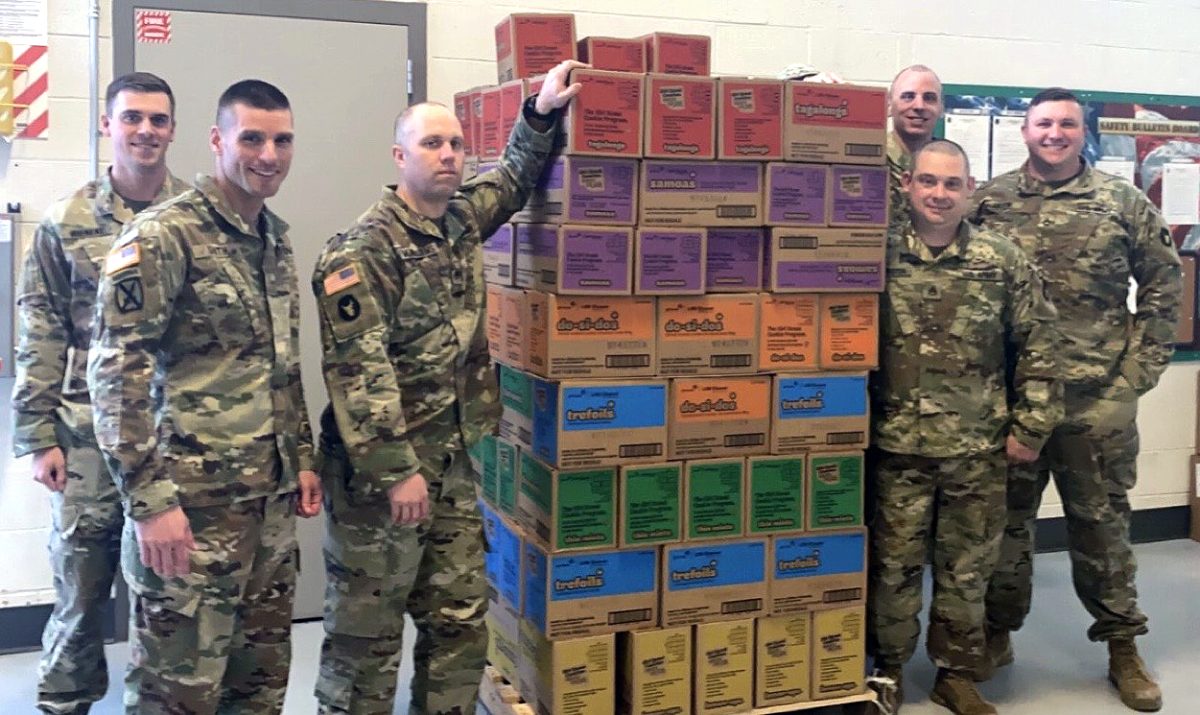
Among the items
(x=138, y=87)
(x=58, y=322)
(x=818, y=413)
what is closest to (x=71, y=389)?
(x=58, y=322)

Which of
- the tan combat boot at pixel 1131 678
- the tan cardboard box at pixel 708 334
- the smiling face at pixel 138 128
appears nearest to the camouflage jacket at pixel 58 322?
the smiling face at pixel 138 128

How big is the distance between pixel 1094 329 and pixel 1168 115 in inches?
85.6

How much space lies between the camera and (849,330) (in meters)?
3.02

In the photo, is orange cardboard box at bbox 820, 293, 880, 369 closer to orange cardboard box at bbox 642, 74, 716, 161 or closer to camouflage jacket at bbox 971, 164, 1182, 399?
orange cardboard box at bbox 642, 74, 716, 161

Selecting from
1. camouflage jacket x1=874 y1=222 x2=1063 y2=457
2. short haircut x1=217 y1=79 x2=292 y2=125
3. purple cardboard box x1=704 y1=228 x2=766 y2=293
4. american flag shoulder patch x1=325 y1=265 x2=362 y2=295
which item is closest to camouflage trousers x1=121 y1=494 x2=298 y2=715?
american flag shoulder patch x1=325 y1=265 x2=362 y2=295

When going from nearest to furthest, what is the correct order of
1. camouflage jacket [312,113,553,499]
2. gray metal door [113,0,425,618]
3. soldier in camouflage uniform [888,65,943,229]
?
camouflage jacket [312,113,553,499], soldier in camouflage uniform [888,65,943,229], gray metal door [113,0,425,618]

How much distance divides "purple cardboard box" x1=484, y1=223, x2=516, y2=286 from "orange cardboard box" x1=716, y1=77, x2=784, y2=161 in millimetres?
669

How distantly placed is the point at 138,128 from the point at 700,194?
4.85 feet

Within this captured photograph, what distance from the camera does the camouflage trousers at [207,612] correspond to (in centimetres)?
219

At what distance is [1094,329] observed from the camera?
3.34 meters

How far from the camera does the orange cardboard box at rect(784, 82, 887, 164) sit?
9.51 ft

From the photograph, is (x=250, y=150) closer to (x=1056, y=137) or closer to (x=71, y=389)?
(x=71, y=389)

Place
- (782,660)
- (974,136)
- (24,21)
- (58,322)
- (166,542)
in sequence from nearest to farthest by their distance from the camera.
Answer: (166,542) → (58,322) → (782,660) → (24,21) → (974,136)

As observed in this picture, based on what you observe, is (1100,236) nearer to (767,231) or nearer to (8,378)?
(767,231)
